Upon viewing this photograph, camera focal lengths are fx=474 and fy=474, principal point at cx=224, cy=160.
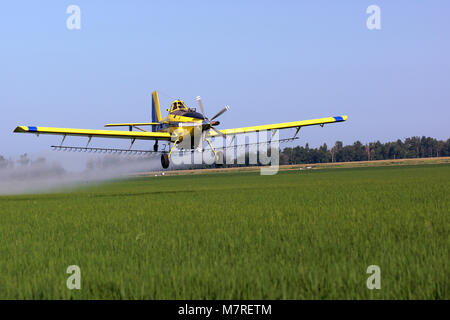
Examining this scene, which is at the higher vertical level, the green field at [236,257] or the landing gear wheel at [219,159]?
the landing gear wheel at [219,159]

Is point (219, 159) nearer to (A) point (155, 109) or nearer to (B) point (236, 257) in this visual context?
(A) point (155, 109)

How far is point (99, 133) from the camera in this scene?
107 ft

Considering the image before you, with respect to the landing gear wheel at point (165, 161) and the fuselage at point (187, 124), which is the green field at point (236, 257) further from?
the fuselage at point (187, 124)

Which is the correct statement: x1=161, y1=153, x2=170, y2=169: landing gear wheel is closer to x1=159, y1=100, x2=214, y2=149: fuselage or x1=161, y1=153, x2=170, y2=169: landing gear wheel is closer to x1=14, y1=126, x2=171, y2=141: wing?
x1=159, y1=100, x2=214, y2=149: fuselage

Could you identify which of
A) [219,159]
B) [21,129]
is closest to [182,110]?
[219,159]

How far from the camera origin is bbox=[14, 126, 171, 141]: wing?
96.2ft

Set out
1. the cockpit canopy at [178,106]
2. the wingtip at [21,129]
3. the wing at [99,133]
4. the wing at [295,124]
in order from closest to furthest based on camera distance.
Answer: the wingtip at [21,129] < the wing at [99,133] < the cockpit canopy at [178,106] < the wing at [295,124]

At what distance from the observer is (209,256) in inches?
394

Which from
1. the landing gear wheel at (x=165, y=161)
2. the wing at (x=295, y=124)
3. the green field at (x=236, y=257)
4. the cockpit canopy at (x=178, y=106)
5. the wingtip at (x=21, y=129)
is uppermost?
the cockpit canopy at (x=178, y=106)

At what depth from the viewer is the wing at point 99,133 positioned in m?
29.3

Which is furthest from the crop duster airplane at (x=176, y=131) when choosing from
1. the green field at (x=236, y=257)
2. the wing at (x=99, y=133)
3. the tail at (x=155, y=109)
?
the green field at (x=236, y=257)

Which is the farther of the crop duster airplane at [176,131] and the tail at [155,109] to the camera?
the tail at [155,109]
